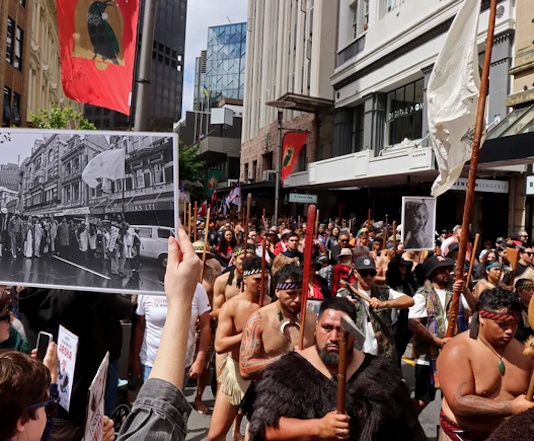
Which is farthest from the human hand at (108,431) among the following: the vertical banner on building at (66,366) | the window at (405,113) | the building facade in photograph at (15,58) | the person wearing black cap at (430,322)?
the building facade in photograph at (15,58)

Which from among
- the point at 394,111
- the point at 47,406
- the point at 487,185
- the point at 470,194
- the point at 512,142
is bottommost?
the point at 47,406

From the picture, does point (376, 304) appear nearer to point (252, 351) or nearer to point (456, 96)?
point (252, 351)

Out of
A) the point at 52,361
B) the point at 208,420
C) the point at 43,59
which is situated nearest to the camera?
the point at 52,361

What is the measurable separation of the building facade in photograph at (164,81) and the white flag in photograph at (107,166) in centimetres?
8038

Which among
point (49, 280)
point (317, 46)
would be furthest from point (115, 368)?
point (317, 46)

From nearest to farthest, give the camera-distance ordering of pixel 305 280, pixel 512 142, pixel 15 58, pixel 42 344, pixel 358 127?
pixel 42 344 → pixel 305 280 → pixel 512 142 → pixel 358 127 → pixel 15 58

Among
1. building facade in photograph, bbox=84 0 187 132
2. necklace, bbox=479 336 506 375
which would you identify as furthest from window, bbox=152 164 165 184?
building facade in photograph, bbox=84 0 187 132

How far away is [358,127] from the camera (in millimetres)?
29344

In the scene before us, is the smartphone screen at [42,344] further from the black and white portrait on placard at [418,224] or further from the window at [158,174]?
the black and white portrait on placard at [418,224]

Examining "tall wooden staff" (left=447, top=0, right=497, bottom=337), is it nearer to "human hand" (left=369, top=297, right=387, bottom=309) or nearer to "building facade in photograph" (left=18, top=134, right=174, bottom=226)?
"human hand" (left=369, top=297, right=387, bottom=309)

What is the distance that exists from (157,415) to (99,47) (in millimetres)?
5254

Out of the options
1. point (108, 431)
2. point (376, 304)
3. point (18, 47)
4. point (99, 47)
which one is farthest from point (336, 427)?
point (18, 47)

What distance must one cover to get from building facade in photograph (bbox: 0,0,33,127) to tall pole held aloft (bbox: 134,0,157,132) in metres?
26.2

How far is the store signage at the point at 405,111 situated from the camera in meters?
22.6
